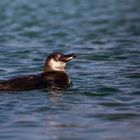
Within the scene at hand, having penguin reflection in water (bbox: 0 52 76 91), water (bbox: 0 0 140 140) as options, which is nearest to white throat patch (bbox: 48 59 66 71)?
penguin reflection in water (bbox: 0 52 76 91)

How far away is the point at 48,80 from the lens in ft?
47.2

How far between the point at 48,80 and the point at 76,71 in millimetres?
2657

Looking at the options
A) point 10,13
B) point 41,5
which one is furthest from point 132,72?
point 41,5

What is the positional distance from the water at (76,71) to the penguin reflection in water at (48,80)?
194mm

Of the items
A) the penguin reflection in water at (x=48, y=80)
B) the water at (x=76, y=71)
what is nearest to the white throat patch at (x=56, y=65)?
the penguin reflection in water at (x=48, y=80)

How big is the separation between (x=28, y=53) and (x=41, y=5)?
16.5m

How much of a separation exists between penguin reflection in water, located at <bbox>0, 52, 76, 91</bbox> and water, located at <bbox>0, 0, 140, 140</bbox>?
19 centimetres

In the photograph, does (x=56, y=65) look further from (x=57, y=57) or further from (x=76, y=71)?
(x=76, y=71)

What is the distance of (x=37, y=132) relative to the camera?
11.0m

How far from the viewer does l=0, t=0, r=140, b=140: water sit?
1131 cm

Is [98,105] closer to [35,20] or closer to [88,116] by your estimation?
[88,116]

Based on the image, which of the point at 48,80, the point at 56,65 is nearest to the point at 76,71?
the point at 56,65

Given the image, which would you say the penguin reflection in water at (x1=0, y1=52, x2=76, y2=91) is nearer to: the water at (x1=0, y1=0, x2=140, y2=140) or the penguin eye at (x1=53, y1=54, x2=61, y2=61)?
the penguin eye at (x1=53, y1=54, x2=61, y2=61)

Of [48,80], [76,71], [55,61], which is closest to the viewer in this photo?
[48,80]
